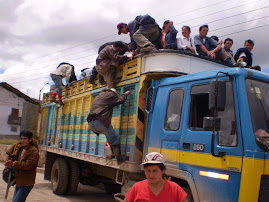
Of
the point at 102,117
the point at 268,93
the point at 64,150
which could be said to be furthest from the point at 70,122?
the point at 268,93

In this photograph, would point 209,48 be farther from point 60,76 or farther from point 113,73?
point 60,76

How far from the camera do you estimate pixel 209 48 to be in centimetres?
601

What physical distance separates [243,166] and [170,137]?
1219 millimetres

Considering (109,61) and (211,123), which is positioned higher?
(109,61)

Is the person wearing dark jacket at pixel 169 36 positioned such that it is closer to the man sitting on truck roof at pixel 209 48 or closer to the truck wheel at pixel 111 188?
the man sitting on truck roof at pixel 209 48

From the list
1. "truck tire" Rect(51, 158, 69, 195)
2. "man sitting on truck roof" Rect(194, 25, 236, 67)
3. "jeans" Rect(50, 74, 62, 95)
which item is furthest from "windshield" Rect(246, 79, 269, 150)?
"jeans" Rect(50, 74, 62, 95)

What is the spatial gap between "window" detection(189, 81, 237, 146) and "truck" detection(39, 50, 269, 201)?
11 mm

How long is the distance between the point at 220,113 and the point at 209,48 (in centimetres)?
259

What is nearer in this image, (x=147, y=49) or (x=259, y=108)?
(x=259, y=108)

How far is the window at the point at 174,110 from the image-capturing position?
4.34 metres

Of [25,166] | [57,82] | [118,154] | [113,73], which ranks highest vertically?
[57,82]

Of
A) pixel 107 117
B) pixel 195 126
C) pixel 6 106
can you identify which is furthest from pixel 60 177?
pixel 6 106

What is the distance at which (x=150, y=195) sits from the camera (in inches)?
104

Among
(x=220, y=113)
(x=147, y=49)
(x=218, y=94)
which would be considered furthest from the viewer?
A: (x=147, y=49)
